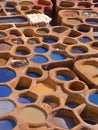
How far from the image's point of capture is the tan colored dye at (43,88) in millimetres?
2875

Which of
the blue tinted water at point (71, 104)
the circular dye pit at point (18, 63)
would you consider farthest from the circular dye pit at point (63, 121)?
the circular dye pit at point (18, 63)

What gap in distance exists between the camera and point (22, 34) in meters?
3.55

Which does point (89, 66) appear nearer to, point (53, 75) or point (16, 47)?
point (53, 75)

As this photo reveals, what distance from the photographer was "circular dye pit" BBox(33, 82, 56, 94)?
287 centimetres

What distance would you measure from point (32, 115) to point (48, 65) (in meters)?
0.63

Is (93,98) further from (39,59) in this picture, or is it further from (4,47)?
(4,47)

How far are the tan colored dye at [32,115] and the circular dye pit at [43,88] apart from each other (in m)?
0.22

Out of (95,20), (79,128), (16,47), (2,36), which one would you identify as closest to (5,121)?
(79,128)

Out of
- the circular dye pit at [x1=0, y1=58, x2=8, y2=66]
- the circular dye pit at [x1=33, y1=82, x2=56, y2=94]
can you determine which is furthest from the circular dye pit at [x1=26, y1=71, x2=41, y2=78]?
the circular dye pit at [x1=0, y1=58, x2=8, y2=66]

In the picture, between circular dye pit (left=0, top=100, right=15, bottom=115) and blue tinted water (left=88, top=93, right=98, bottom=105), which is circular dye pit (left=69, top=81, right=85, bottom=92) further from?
circular dye pit (left=0, top=100, right=15, bottom=115)

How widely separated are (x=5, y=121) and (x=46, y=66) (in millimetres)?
731

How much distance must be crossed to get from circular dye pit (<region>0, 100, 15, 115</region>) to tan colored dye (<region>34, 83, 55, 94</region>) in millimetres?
256

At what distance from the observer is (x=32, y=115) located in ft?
8.60

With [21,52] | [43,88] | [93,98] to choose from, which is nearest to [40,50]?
[21,52]
